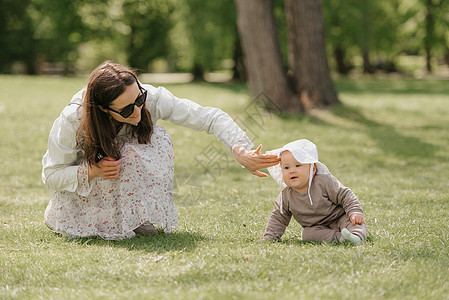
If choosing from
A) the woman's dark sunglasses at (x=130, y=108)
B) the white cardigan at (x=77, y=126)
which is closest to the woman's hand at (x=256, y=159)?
the white cardigan at (x=77, y=126)

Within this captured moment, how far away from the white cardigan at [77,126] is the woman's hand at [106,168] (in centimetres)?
14

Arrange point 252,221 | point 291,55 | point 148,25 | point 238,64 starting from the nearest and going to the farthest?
point 252,221
point 291,55
point 238,64
point 148,25

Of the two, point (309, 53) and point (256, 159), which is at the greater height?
point (309, 53)

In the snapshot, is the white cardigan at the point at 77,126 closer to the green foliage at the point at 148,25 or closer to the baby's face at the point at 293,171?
the baby's face at the point at 293,171

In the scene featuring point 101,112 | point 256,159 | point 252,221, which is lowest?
point 252,221

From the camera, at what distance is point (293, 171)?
12.2 ft

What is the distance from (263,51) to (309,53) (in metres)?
1.03

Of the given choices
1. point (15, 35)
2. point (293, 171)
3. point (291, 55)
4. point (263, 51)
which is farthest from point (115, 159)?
point (15, 35)

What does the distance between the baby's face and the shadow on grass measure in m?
0.78

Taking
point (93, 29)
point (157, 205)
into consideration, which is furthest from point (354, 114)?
point (93, 29)

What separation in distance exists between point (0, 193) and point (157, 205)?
3.01m

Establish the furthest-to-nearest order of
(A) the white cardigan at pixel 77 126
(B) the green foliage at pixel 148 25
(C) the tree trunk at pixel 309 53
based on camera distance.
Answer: (B) the green foliage at pixel 148 25
(C) the tree trunk at pixel 309 53
(A) the white cardigan at pixel 77 126

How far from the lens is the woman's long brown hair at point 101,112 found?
12.0ft

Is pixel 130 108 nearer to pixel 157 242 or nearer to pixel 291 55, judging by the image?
pixel 157 242
